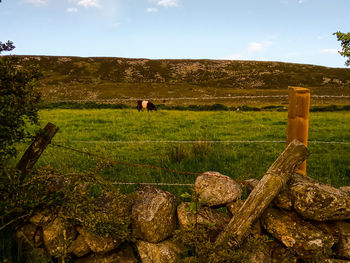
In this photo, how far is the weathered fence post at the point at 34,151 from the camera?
327cm

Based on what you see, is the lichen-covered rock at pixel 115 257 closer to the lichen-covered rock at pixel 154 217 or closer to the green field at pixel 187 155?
the lichen-covered rock at pixel 154 217

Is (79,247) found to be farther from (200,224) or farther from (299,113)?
(299,113)

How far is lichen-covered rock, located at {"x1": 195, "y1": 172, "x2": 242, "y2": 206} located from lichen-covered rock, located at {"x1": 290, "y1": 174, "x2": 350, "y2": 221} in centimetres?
65

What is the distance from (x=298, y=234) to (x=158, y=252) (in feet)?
4.79

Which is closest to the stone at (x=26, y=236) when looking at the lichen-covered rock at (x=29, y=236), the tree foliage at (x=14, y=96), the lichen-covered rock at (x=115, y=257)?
the lichen-covered rock at (x=29, y=236)

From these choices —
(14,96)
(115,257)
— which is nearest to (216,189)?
(115,257)

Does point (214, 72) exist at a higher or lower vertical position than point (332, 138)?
higher

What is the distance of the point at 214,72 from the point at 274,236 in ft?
207

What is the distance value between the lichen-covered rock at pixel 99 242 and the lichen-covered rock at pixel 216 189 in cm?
105

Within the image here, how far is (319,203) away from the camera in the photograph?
2.92 meters

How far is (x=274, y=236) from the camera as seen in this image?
3123mm

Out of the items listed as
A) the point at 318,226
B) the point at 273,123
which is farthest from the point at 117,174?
the point at 273,123

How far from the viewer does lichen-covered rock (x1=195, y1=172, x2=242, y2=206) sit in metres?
3.28

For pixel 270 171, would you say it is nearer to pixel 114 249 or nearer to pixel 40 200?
pixel 114 249
